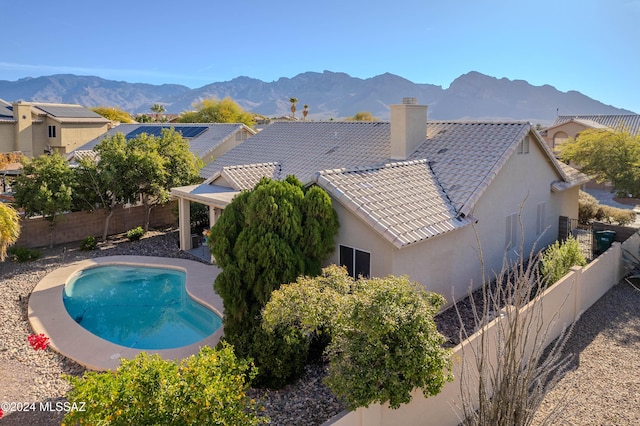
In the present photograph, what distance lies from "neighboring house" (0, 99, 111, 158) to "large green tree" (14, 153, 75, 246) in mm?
38097

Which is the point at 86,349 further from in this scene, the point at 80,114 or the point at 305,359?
the point at 80,114

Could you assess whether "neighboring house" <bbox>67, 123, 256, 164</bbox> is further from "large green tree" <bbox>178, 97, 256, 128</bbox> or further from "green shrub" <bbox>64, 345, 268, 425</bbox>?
"large green tree" <bbox>178, 97, 256, 128</bbox>

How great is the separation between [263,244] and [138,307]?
30.2ft

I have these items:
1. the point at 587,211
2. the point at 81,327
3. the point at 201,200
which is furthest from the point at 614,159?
the point at 81,327

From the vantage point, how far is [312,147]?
2756cm

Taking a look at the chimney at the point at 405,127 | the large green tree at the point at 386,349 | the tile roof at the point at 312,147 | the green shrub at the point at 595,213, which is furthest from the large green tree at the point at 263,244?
the green shrub at the point at 595,213

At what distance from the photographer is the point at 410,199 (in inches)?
656

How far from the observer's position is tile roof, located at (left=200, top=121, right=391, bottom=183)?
952 inches

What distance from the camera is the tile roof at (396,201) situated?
47.5 feet

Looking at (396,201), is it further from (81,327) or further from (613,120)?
(613,120)

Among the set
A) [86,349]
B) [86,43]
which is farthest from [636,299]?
[86,43]

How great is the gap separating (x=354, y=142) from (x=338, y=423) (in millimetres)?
19822

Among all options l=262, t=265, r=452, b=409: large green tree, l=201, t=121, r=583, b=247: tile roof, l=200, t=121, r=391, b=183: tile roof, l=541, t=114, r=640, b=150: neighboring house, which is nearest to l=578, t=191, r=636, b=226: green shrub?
l=201, t=121, r=583, b=247: tile roof

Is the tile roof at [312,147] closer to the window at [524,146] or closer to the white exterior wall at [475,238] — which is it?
the white exterior wall at [475,238]
